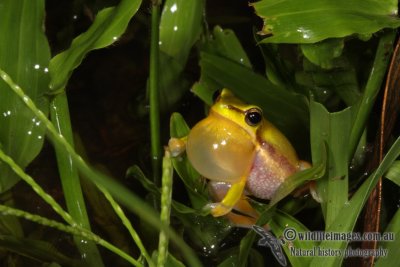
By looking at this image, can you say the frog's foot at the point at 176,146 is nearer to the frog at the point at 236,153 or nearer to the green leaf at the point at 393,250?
the frog at the point at 236,153

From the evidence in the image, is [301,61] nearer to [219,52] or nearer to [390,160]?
[219,52]

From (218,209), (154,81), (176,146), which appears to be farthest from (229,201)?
(154,81)

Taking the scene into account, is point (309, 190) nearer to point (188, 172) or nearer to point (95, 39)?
point (188, 172)

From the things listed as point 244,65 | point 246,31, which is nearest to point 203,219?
point 244,65

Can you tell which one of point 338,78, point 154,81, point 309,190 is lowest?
point 309,190

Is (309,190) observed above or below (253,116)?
below

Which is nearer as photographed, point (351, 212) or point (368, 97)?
point (351, 212)

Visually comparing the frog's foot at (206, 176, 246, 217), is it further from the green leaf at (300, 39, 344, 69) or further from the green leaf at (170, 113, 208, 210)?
the green leaf at (300, 39, 344, 69)
